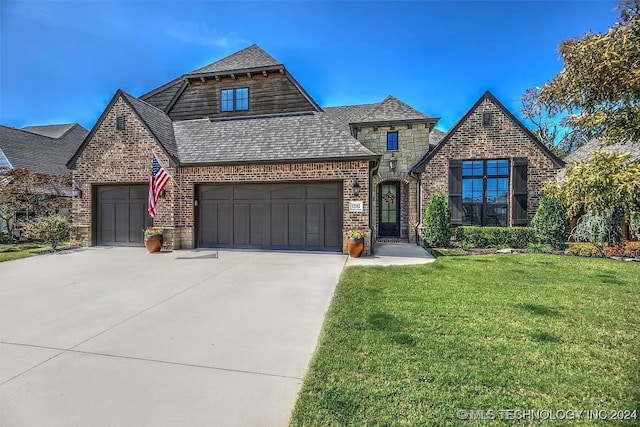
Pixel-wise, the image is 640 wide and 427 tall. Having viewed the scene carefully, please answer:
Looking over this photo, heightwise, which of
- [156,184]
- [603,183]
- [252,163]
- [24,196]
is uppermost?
[252,163]

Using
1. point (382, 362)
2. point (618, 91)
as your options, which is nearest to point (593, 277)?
point (618, 91)

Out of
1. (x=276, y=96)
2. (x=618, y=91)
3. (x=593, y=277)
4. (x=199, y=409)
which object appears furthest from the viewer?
(x=276, y=96)

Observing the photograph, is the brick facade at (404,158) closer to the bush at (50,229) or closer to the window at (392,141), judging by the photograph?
the window at (392,141)

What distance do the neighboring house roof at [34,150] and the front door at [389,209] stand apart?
1974 cm

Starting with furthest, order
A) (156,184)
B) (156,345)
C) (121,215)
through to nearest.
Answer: (121,215)
(156,184)
(156,345)

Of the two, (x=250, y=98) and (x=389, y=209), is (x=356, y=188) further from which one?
(x=250, y=98)

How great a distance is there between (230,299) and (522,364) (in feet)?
13.8

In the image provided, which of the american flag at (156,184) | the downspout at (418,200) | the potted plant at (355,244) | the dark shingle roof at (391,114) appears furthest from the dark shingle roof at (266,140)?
the downspout at (418,200)

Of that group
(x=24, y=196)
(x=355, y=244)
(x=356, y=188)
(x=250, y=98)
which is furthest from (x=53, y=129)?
(x=355, y=244)

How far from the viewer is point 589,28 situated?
402 cm

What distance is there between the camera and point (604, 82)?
148 inches

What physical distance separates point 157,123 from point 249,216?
5449 millimetres

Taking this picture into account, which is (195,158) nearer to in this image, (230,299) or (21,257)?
(21,257)

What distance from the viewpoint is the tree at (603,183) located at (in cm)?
332
